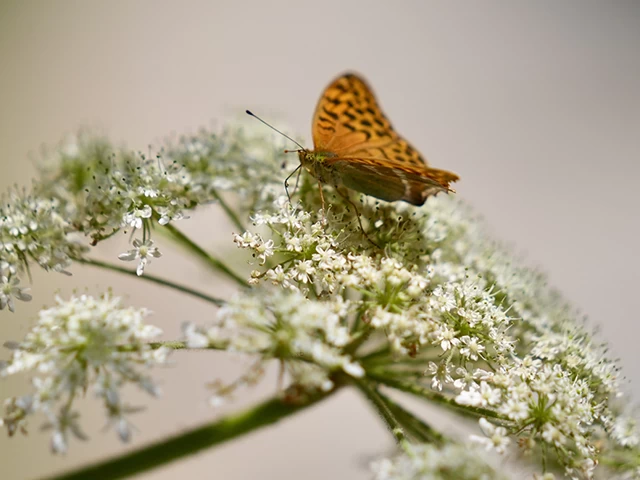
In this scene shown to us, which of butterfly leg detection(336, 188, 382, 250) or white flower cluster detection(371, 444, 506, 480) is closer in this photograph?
white flower cluster detection(371, 444, 506, 480)

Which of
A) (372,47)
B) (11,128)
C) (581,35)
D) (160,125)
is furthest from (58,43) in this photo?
(581,35)

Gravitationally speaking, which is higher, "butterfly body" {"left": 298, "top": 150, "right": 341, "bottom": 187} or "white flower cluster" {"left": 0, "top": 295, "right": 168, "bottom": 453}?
"butterfly body" {"left": 298, "top": 150, "right": 341, "bottom": 187}

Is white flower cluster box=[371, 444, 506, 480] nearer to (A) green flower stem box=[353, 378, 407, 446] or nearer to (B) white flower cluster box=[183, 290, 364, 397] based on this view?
(A) green flower stem box=[353, 378, 407, 446]

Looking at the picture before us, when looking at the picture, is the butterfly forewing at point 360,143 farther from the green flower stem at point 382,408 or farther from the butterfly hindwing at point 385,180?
the green flower stem at point 382,408

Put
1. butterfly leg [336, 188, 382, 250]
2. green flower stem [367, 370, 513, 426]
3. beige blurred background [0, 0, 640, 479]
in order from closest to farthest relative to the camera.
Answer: green flower stem [367, 370, 513, 426] < butterfly leg [336, 188, 382, 250] < beige blurred background [0, 0, 640, 479]

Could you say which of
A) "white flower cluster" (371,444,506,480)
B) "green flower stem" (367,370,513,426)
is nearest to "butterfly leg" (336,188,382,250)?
"green flower stem" (367,370,513,426)

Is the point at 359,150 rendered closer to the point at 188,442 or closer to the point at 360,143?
the point at 360,143
